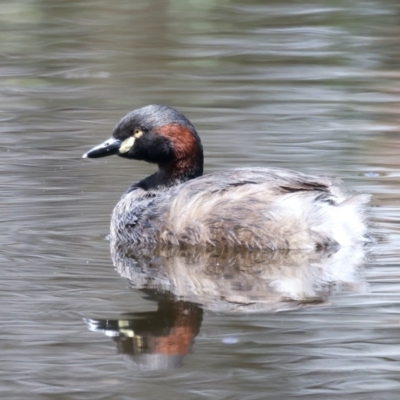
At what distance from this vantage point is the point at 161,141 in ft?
23.8

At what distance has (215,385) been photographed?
4.54 meters

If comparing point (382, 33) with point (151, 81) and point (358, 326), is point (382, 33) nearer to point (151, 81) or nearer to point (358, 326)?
point (151, 81)

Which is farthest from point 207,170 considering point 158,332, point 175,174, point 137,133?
point 158,332

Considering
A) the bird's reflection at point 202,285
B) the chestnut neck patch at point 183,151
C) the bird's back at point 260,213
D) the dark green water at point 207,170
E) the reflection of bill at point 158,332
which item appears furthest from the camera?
the chestnut neck patch at point 183,151

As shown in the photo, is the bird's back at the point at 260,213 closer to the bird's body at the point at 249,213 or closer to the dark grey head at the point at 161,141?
the bird's body at the point at 249,213

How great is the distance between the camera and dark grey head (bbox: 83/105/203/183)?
7.20 m

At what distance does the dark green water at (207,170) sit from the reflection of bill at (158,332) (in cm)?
1

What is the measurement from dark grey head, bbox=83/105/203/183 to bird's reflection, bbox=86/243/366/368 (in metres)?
0.70

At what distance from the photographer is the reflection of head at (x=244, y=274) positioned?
5.68 metres

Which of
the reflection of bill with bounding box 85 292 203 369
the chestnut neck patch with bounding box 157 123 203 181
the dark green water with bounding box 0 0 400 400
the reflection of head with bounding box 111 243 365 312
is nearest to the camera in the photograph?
the dark green water with bounding box 0 0 400 400

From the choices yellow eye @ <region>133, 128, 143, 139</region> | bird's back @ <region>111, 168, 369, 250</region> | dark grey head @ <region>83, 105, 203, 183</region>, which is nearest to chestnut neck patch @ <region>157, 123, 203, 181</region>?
dark grey head @ <region>83, 105, 203, 183</region>

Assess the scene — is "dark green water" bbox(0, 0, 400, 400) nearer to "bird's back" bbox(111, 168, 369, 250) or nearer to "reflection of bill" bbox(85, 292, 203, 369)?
"reflection of bill" bbox(85, 292, 203, 369)

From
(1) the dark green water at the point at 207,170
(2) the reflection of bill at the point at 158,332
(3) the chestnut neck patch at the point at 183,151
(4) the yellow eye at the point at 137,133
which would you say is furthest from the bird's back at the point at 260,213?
(2) the reflection of bill at the point at 158,332

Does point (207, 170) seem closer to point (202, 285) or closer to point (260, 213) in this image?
point (260, 213)
